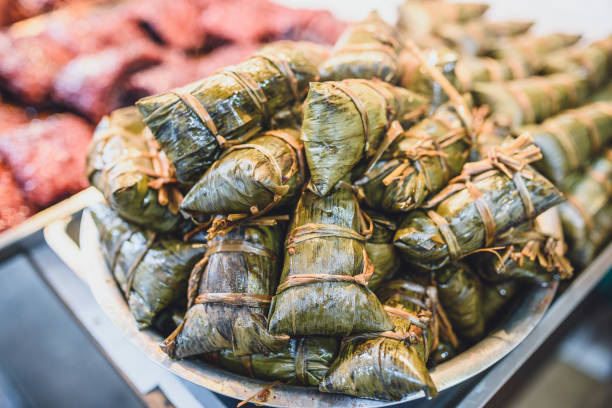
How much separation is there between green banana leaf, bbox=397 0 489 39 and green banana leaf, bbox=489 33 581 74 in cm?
47

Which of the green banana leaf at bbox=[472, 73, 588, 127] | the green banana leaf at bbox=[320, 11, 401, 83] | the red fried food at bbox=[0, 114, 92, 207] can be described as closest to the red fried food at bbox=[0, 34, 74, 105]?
the red fried food at bbox=[0, 114, 92, 207]

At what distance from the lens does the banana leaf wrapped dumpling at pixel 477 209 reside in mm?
1682

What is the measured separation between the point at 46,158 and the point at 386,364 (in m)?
2.62

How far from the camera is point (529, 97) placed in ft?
8.80

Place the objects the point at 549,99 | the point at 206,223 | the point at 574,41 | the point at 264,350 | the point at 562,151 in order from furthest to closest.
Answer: the point at 574,41 → the point at 549,99 → the point at 562,151 → the point at 206,223 → the point at 264,350

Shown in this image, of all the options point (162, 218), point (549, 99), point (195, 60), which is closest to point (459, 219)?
point (162, 218)

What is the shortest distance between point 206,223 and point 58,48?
8.37 ft

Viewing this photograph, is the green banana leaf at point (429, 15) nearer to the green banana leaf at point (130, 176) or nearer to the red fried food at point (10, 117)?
the green banana leaf at point (130, 176)

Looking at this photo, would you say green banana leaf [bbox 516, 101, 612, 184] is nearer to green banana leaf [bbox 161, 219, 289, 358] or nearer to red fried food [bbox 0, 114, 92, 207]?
green banana leaf [bbox 161, 219, 289, 358]

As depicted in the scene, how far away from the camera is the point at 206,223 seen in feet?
5.80

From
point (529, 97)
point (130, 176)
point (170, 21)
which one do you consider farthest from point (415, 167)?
point (170, 21)

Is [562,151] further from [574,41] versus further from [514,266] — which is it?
[574,41]

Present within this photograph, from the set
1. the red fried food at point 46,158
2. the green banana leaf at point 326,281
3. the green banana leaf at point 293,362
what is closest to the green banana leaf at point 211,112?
the green banana leaf at point 326,281

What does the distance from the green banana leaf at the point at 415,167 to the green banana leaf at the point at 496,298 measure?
0.63m
